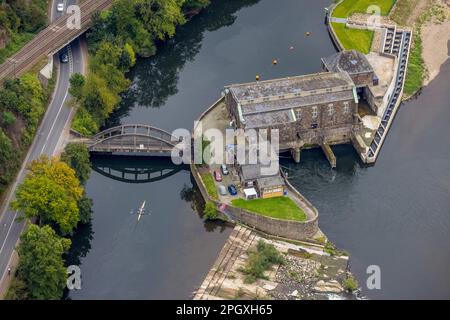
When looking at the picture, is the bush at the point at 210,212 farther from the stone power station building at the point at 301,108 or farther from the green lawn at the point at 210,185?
the stone power station building at the point at 301,108

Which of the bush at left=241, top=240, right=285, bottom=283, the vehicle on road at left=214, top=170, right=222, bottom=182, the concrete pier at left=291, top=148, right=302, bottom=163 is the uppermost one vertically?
the vehicle on road at left=214, top=170, right=222, bottom=182

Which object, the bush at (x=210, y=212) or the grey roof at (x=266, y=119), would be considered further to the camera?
the grey roof at (x=266, y=119)

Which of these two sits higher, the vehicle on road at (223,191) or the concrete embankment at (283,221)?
the vehicle on road at (223,191)

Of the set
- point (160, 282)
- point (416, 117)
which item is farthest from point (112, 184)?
point (416, 117)

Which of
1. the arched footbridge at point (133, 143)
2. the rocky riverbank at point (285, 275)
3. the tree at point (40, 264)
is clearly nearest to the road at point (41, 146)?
the arched footbridge at point (133, 143)

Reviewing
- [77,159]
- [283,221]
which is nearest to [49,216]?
[77,159]

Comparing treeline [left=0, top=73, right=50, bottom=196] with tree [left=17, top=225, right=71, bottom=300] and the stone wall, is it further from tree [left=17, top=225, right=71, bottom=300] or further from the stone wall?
the stone wall

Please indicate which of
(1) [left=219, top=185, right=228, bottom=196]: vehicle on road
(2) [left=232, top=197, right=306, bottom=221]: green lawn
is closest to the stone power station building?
(1) [left=219, top=185, right=228, bottom=196]: vehicle on road

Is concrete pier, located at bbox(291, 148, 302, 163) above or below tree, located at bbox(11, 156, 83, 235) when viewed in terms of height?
below

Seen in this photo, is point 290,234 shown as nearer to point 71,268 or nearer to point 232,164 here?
point 232,164
